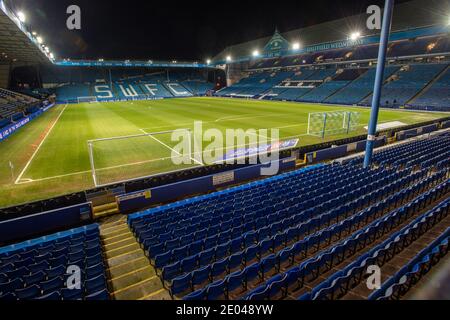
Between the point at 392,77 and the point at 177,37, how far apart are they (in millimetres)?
57809

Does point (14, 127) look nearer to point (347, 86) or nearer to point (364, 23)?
point (347, 86)

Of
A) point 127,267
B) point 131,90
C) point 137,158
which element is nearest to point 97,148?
point 137,158

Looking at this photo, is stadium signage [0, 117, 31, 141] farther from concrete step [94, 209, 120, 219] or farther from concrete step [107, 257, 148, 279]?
concrete step [107, 257, 148, 279]

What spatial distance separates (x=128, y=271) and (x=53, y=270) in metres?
1.66

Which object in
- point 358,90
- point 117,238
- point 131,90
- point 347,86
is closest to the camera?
point 117,238

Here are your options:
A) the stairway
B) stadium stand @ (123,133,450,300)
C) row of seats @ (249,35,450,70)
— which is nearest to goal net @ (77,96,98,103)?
row of seats @ (249,35,450,70)

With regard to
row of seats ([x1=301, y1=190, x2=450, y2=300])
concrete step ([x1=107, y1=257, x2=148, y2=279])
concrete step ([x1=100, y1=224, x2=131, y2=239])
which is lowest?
concrete step ([x1=100, y1=224, x2=131, y2=239])

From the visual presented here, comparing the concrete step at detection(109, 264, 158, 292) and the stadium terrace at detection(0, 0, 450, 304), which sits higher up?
the stadium terrace at detection(0, 0, 450, 304)

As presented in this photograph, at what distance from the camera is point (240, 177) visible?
14.6 meters

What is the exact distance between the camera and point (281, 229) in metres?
7.82

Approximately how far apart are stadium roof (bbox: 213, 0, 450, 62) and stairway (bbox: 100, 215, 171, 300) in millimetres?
58492

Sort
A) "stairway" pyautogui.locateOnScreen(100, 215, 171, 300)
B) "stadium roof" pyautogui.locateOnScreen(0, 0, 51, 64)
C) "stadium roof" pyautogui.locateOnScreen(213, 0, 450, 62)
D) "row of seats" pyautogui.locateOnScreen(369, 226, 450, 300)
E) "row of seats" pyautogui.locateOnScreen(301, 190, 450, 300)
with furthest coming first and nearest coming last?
"stadium roof" pyautogui.locateOnScreen(213, 0, 450, 62), "stadium roof" pyautogui.locateOnScreen(0, 0, 51, 64), "stairway" pyautogui.locateOnScreen(100, 215, 171, 300), "row of seats" pyautogui.locateOnScreen(301, 190, 450, 300), "row of seats" pyautogui.locateOnScreen(369, 226, 450, 300)

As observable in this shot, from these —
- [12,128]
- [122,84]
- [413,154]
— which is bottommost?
[413,154]

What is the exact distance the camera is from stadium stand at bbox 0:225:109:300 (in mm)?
5066
